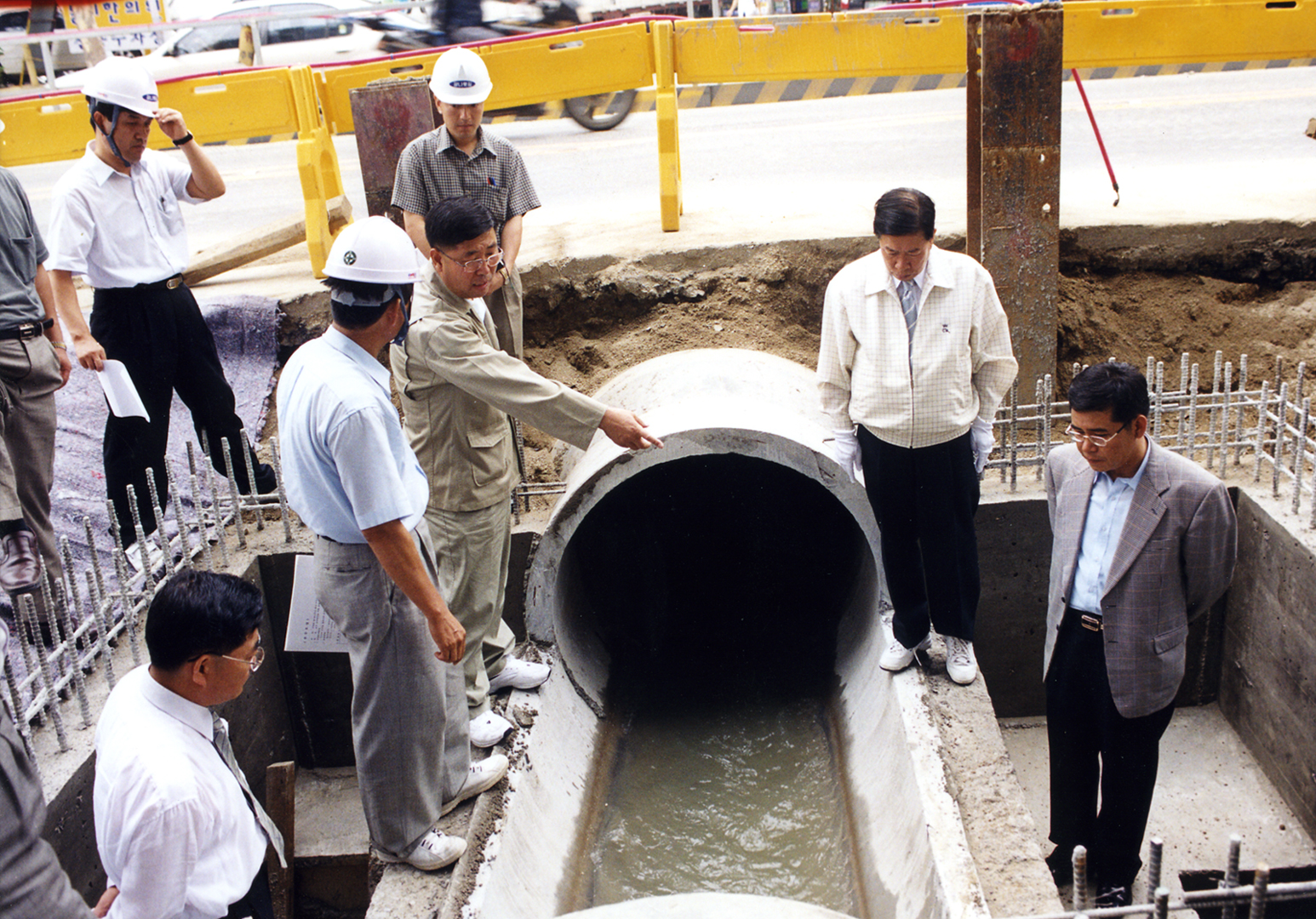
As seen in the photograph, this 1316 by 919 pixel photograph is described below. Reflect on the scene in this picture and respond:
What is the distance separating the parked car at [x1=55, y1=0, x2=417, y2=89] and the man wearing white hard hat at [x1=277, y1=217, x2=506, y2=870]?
1264cm

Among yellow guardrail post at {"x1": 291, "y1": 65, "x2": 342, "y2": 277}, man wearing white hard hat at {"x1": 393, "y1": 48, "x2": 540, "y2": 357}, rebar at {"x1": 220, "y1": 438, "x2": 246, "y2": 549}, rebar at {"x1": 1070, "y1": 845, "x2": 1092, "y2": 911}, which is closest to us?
rebar at {"x1": 1070, "y1": 845, "x2": 1092, "y2": 911}

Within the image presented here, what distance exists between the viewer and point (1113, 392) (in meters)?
3.44

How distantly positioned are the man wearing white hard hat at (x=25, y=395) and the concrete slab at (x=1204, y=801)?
449cm

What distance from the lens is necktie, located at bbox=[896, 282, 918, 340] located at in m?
4.06

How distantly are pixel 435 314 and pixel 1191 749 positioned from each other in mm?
4351

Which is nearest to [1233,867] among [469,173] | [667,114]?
[469,173]

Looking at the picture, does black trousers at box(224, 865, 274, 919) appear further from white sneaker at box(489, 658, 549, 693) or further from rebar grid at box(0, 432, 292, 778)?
white sneaker at box(489, 658, 549, 693)

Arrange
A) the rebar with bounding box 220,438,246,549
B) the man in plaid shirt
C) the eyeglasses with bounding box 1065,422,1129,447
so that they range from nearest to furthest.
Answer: the eyeglasses with bounding box 1065,422,1129,447
the man in plaid shirt
the rebar with bounding box 220,438,246,549

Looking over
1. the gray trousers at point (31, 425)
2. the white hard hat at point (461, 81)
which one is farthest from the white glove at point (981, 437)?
the gray trousers at point (31, 425)

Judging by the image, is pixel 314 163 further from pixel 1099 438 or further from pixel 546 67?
pixel 1099 438

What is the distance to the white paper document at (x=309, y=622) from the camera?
354 cm

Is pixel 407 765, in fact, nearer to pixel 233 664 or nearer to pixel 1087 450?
pixel 233 664

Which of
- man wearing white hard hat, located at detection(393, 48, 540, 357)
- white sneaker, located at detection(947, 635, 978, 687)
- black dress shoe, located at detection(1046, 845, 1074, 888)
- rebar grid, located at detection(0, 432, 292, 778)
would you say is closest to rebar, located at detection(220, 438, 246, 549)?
rebar grid, located at detection(0, 432, 292, 778)

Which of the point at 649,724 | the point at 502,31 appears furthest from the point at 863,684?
the point at 502,31
